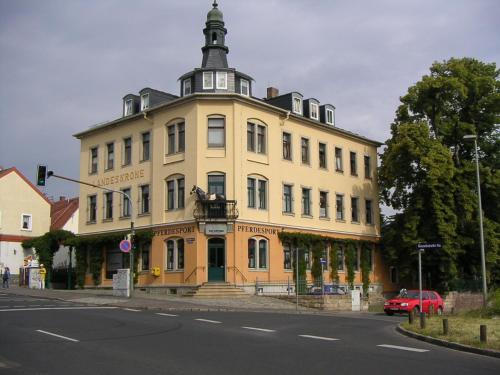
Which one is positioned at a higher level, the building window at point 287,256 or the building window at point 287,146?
the building window at point 287,146

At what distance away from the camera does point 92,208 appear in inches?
1781

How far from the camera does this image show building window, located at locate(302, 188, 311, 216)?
1663 inches

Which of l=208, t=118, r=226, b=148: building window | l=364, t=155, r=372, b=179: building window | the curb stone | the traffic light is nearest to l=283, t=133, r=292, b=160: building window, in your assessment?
l=208, t=118, r=226, b=148: building window

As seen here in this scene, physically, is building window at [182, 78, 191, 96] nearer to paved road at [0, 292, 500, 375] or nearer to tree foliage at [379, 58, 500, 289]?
tree foliage at [379, 58, 500, 289]

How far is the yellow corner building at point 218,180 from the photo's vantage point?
3656cm

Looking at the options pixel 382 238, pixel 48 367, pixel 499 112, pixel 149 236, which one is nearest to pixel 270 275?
pixel 149 236

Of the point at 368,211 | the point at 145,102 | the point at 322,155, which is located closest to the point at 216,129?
the point at 145,102

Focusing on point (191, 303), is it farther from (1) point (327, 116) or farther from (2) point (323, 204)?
(1) point (327, 116)

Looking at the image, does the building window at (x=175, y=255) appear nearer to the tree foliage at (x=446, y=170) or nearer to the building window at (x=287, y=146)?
the building window at (x=287, y=146)

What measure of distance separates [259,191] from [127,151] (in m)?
10.2

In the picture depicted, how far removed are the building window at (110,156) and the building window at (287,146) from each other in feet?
39.6

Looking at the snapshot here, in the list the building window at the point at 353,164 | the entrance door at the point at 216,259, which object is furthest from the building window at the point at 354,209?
the entrance door at the point at 216,259

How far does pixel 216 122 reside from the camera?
124 feet

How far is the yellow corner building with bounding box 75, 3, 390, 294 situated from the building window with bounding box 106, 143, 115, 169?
0.26 ft
